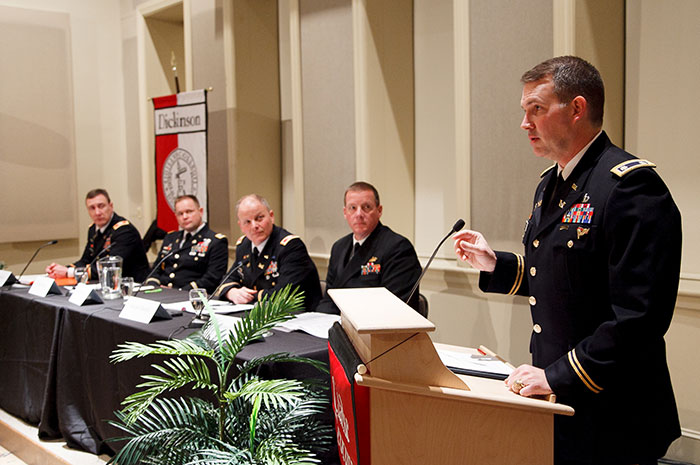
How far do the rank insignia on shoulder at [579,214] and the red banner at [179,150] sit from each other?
4.26 meters

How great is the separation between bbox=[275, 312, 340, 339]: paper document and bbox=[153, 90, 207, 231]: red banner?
2947mm

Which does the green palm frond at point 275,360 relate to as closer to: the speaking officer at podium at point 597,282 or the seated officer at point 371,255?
the speaking officer at podium at point 597,282

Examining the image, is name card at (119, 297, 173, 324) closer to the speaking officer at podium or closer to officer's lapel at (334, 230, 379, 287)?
officer's lapel at (334, 230, 379, 287)

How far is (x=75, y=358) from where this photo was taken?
3.03m

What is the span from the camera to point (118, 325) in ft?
8.81

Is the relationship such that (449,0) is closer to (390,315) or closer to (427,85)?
(427,85)

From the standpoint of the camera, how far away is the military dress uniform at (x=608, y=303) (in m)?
1.26

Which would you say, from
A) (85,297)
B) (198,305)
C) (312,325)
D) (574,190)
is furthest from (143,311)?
(574,190)

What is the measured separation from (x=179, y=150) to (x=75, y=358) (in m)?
2.86

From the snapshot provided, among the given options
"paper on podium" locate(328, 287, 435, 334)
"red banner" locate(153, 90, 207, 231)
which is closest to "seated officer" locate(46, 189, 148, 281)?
"red banner" locate(153, 90, 207, 231)

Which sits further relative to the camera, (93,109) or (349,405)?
(93,109)

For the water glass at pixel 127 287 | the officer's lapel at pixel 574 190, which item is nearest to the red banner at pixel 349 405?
the officer's lapel at pixel 574 190

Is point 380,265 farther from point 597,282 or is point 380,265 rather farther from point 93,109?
point 93,109

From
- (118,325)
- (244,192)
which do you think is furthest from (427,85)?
(118,325)
